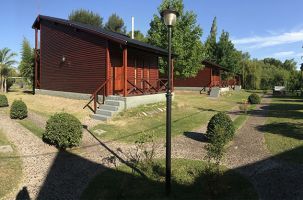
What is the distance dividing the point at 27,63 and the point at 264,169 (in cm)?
2510

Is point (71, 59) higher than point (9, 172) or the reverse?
higher

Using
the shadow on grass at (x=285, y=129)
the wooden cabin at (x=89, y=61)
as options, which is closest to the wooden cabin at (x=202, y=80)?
the wooden cabin at (x=89, y=61)

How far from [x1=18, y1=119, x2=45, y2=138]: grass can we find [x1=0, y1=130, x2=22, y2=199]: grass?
2.55 m

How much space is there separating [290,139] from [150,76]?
13.6m

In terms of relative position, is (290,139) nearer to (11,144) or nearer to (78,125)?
(78,125)

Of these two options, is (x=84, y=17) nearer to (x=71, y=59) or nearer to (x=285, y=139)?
(x=71, y=59)

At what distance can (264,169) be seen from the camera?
8.68 m

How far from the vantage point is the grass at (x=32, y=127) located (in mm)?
12205

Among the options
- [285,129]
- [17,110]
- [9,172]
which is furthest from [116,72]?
[9,172]

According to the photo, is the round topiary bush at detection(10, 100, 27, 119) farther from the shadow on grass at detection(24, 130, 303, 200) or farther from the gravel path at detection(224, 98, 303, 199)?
the gravel path at detection(224, 98, 303, 199)

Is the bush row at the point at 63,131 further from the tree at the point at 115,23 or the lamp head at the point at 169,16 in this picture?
the tree at the point at 115,23

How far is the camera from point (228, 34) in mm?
46906

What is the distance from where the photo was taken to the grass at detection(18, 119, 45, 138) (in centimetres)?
1220

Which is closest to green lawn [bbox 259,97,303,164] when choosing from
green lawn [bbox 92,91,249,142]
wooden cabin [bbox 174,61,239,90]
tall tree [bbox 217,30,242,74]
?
green lawn [bbox 92,91,249,142]
